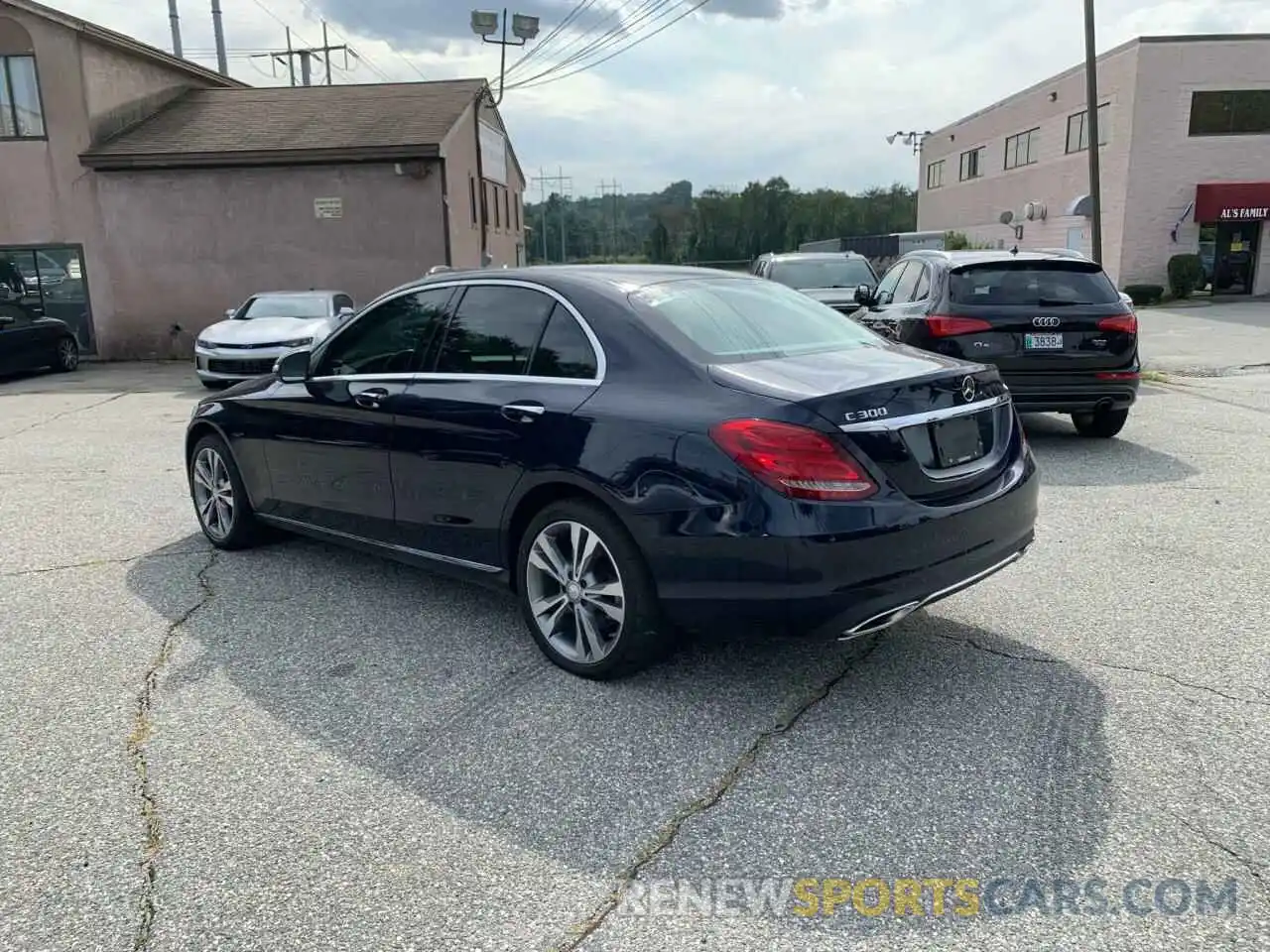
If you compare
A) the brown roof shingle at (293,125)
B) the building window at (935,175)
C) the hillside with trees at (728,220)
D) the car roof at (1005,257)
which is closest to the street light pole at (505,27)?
the brown roof shingle at (293,125)

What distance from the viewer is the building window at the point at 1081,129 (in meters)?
31.4

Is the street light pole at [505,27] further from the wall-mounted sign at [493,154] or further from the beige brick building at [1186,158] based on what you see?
the beige brick building at [1186,158]

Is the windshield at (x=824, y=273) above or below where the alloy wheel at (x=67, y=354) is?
above

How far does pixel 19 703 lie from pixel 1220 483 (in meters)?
7.02

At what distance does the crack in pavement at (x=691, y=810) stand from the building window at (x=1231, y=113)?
32.3 metres

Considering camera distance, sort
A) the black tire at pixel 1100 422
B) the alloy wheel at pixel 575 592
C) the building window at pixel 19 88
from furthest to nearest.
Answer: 1. the building window at pixel 19 88
2. the black tire at pixel 1100 422
3. the alloy wheel at pixel 575 592

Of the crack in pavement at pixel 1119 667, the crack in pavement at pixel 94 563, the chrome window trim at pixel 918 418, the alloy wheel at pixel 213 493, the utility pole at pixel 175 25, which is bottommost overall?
the crack in pavement at pixel 1119 667

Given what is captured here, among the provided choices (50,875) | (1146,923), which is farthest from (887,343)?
(50,875)

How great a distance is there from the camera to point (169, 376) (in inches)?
651

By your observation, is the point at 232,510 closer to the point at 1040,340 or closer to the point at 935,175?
the point at 1040,340

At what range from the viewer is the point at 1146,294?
28.7m

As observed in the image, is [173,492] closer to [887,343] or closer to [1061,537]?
[887,343]

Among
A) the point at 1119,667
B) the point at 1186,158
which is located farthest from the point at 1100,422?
the point at 1186,158

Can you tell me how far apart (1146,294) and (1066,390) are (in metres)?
24.7
